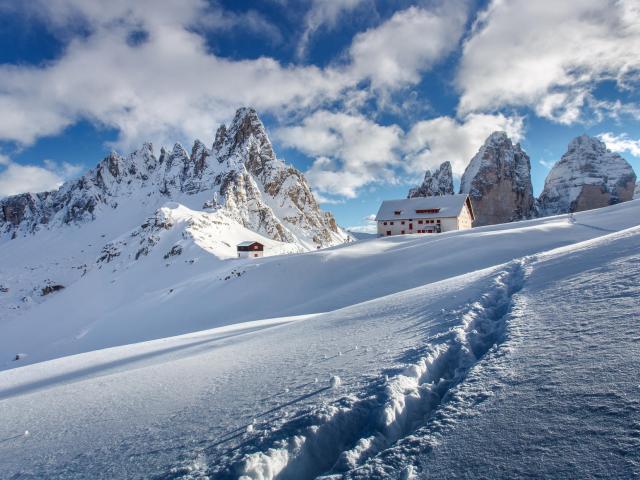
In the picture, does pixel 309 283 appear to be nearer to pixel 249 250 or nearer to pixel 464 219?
pixel 249 250

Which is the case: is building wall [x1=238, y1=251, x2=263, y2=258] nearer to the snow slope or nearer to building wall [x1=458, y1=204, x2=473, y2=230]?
the snow slope

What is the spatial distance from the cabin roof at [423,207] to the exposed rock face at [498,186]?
5774 cm

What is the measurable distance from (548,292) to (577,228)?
73.0 ft

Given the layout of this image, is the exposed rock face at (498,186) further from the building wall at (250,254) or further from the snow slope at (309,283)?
the snow slope at (309,283)

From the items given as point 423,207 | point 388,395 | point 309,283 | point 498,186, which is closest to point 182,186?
point 423,207

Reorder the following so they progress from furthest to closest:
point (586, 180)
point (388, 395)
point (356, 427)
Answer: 1. point (586, 180)
2. point (388, 395)
3. point (356, 427)

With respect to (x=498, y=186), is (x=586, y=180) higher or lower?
lower

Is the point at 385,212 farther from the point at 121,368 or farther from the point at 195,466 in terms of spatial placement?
the point at 195,466

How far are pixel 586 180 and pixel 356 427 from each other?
155239 millimetres

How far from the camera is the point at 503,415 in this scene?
362 centimetres

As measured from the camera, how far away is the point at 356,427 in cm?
446

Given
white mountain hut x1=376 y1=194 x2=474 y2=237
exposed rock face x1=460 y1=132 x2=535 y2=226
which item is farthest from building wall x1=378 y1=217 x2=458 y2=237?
exposed rock face x1=460 y1=132 x2=535 y2=226

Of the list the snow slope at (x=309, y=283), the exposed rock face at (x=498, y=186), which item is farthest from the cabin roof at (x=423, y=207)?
the exposed rock face at (x=498, y=186)

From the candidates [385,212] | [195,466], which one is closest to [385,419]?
[195,466]
